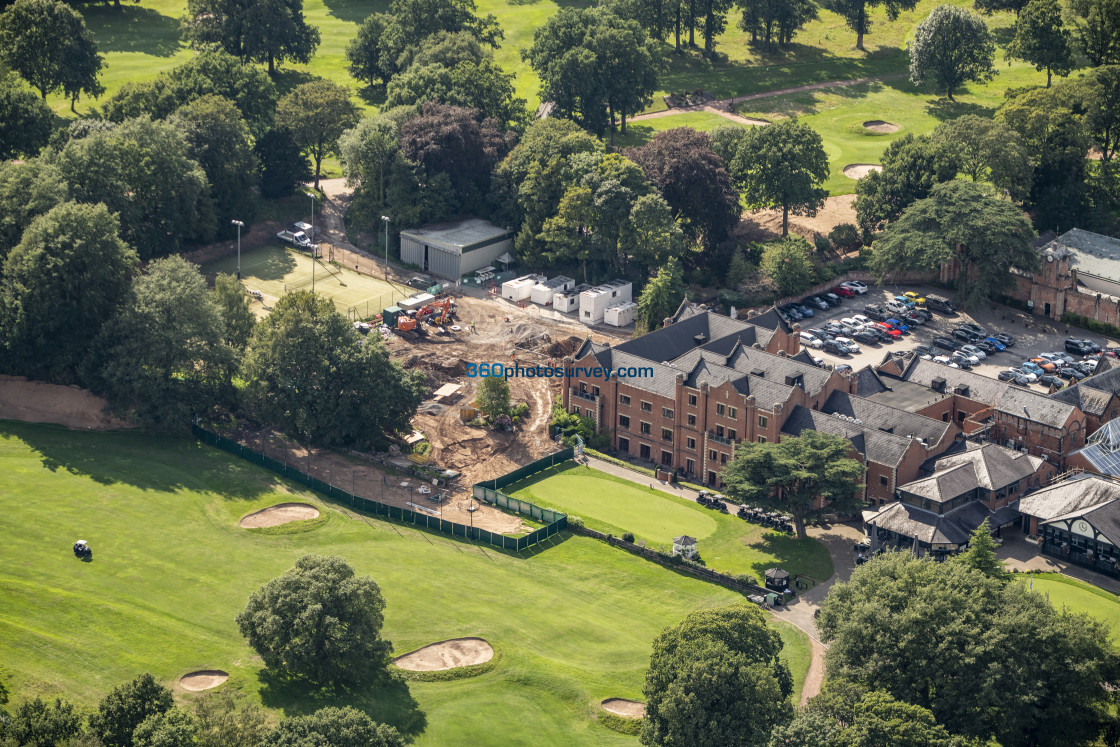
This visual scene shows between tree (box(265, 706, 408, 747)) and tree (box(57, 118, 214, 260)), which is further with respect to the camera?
tree (box(57, 118, 214, 260))

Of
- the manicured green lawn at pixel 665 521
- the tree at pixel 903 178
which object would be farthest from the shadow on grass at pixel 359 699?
the tree at pixel 903 178

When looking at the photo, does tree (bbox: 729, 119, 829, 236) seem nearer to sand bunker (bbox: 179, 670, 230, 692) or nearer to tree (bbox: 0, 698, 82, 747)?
sand bunker (bbox: 179, 670, 230, 692)

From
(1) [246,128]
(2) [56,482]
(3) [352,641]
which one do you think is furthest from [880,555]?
(1) [246,128]

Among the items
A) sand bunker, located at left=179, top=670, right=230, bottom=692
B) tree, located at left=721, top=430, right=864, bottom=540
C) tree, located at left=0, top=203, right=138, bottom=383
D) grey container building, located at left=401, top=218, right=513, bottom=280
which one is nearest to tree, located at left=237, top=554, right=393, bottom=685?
sand bunker, located at left=179, top=670, right=230, bottom=692

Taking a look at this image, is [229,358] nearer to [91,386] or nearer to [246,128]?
[91,386]

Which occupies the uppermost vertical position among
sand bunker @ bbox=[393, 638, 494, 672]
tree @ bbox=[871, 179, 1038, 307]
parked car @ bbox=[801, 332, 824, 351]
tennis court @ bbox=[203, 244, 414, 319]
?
tree @ bbox=[871, 179, 1038, 307]
